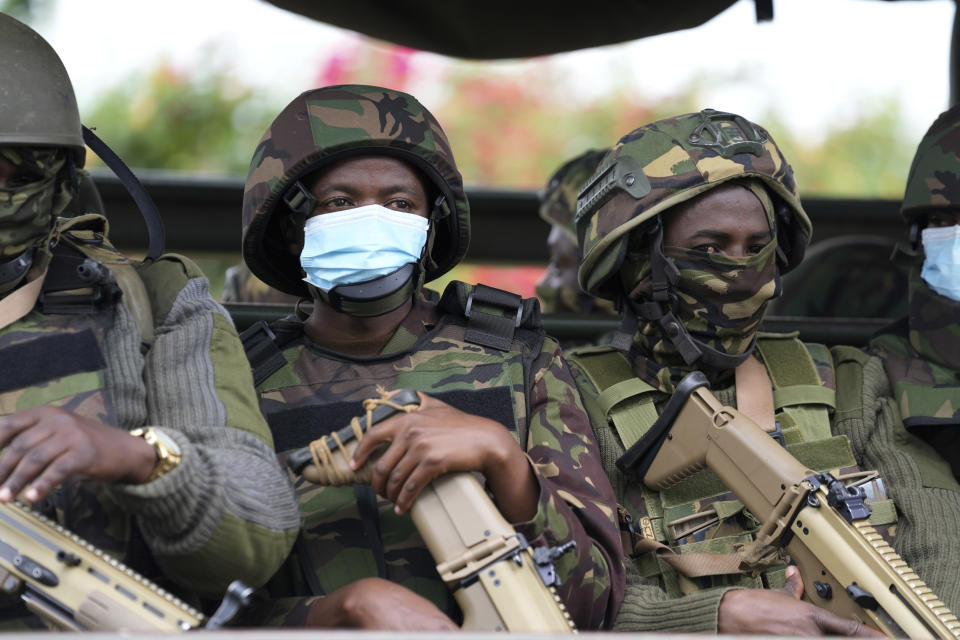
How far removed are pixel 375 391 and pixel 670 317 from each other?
0.82 meters

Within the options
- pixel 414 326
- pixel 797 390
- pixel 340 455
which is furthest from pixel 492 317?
pixel 797 390

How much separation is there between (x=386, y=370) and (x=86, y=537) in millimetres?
818

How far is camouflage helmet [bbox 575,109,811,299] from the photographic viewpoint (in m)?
3.33

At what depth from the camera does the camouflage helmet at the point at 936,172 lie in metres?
3.57

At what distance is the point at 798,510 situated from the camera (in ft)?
9.18

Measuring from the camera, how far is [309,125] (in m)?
3.09

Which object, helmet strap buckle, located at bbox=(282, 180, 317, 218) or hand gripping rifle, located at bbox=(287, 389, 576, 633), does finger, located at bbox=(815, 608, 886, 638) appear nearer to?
hand gripping rifle, located at bbox=(287, 389, 576, 633)

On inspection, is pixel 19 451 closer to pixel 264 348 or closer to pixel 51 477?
pixel 51 477

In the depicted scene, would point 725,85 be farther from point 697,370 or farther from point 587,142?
point 697,370

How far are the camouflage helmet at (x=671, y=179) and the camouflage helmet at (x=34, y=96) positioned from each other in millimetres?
1359

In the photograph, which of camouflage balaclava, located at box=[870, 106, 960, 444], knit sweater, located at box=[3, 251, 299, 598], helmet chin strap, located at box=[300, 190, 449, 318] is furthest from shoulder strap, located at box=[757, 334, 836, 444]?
knit sweater, located at box=[3, 251, 299, 598]

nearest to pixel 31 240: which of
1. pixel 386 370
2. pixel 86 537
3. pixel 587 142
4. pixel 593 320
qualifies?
pixel 86 537

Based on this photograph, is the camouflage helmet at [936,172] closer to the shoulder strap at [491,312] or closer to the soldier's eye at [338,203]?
the shoulder strap at [491,312]

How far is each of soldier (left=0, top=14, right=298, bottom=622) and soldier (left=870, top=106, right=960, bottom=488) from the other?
1.77 meters
